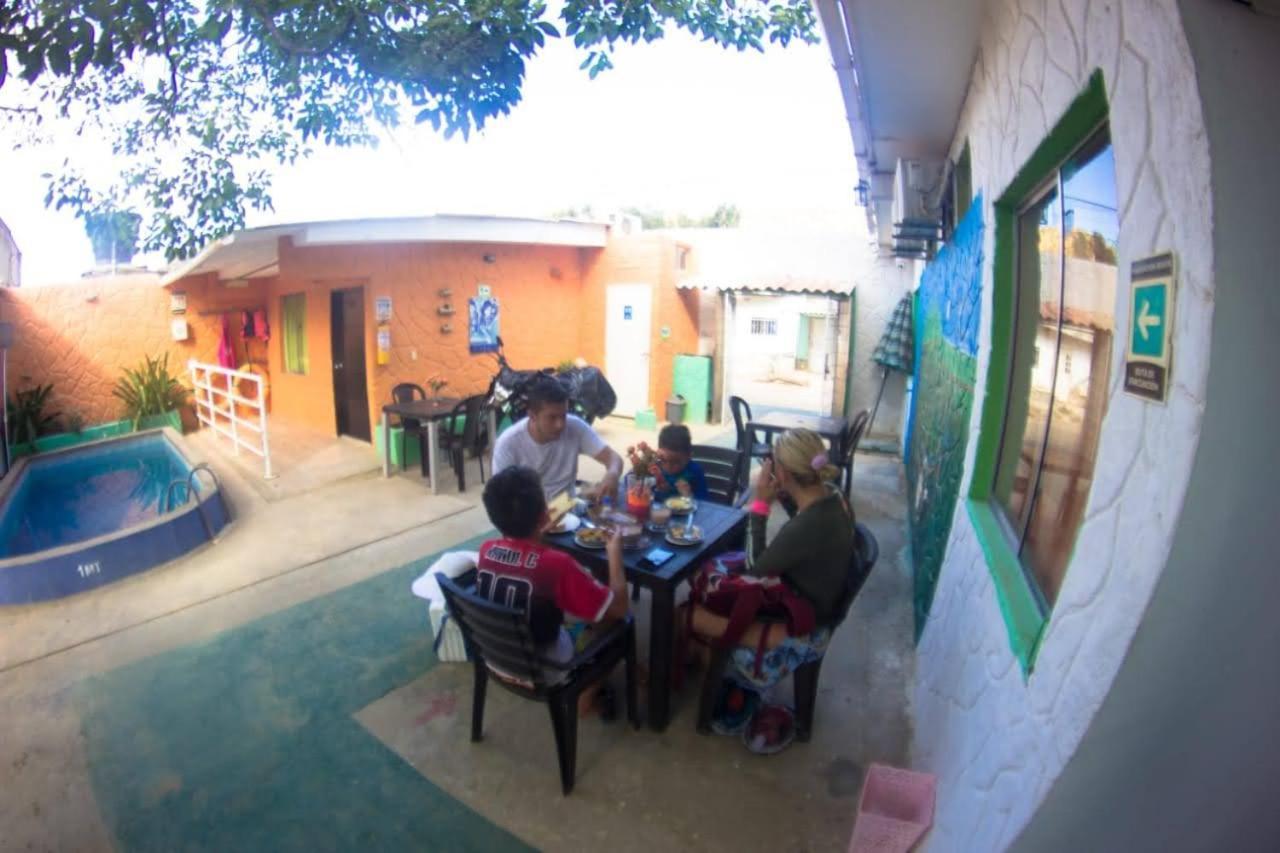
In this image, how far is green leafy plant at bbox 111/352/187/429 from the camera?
8.76 m

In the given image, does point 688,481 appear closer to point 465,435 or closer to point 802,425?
point 802,425

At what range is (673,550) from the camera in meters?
2.78

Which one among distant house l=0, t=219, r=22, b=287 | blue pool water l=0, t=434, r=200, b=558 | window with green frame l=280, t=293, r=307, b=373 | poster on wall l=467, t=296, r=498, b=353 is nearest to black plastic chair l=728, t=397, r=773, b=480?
poster on wall l=467, t=296, r=498, b=353

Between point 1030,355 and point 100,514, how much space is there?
8953mm

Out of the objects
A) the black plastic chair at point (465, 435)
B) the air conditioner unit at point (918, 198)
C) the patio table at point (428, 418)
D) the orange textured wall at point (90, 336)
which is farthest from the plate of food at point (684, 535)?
the orange textured wall at point (90, 336)

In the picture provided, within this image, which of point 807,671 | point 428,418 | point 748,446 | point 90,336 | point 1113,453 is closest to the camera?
point 1113,453

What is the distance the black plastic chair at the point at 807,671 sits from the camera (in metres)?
2.58

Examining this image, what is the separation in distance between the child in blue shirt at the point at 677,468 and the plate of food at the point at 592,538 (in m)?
0.71

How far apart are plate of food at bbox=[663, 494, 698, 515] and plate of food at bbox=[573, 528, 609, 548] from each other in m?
0.46

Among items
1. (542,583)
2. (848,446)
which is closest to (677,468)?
(542,583)

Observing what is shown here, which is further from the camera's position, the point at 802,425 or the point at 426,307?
the point at 426,307

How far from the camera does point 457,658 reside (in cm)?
326

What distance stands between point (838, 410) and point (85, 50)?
8.13m

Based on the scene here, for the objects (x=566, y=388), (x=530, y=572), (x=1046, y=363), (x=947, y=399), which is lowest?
(x=530, y=572)
